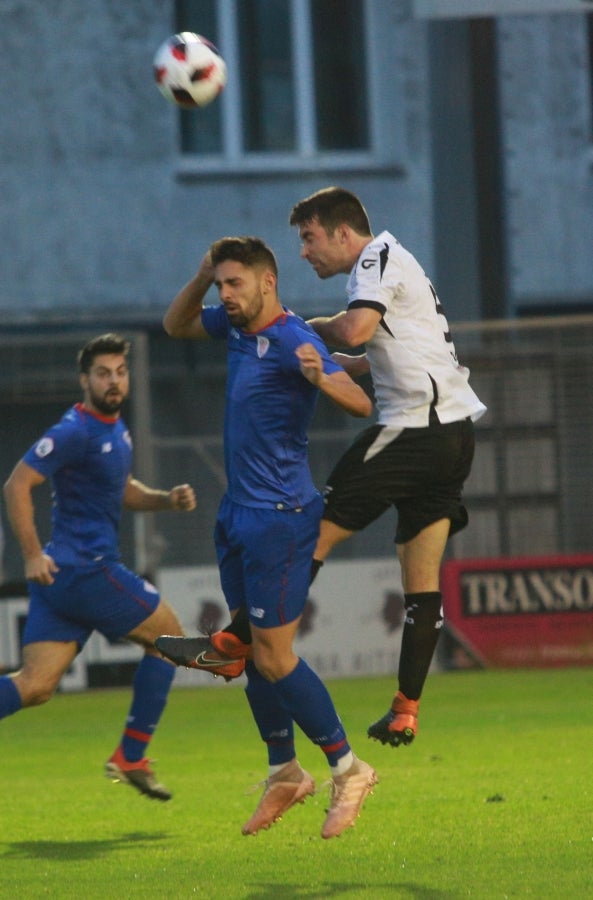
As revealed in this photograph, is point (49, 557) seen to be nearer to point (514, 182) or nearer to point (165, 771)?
point (165, 771)

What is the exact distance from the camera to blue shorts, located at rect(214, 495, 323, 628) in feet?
22.6

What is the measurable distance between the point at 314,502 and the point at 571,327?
30.4ft

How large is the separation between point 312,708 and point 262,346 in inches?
55.9

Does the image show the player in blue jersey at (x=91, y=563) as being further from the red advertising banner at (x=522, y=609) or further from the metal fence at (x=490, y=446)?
the red advertising banner at (x=522, y=609)

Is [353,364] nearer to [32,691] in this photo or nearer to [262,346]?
[262,346]

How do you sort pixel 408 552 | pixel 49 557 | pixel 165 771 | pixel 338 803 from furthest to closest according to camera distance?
pixel 165 771
pixel 49 557
pixel 408 552
pixel 338 803

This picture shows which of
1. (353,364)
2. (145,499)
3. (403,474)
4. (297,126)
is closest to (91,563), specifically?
(145,499)

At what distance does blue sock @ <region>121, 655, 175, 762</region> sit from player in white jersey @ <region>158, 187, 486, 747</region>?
1566mm

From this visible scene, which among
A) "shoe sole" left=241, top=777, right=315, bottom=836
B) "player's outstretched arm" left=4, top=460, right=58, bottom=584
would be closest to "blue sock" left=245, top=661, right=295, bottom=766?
"shoe sole" left=241, top=777, right=315, bottom=836

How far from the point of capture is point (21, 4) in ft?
62.5

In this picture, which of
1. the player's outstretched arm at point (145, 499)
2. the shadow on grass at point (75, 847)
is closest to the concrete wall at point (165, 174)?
the player's outstretched arm at point (145, 499)

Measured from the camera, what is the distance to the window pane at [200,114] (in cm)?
1969

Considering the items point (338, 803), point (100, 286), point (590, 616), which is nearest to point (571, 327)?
point (590, 616)

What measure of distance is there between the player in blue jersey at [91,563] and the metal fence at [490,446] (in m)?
6.52
